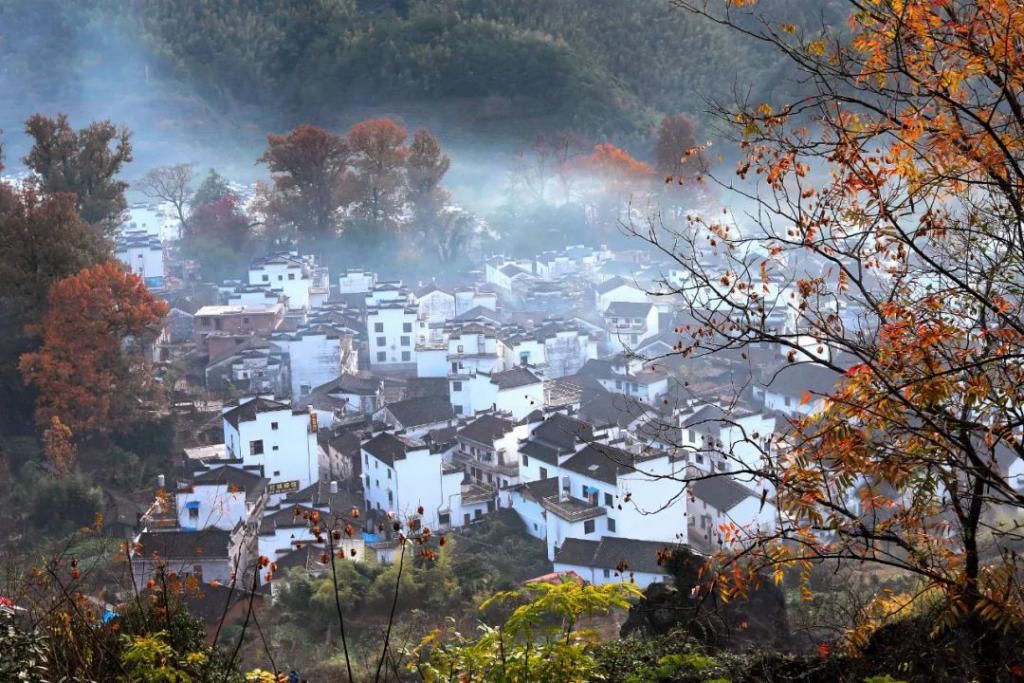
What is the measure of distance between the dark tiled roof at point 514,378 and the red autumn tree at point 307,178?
8.46m

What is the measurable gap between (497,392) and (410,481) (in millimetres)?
2291

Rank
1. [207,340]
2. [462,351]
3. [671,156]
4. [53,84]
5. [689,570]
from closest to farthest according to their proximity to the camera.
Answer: [689,570] → [462,351] → [207,340] → [671,156] → [53,84]

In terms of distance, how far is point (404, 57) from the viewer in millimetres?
25734

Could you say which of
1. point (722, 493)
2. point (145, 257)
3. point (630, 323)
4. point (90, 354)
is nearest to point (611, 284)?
point (630, 323)

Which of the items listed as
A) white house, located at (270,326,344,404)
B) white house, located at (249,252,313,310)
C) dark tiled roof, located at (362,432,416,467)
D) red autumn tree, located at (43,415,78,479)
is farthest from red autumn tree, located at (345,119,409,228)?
dark tiled roof, located at (362,432,416,467)

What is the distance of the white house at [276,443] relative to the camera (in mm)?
9359

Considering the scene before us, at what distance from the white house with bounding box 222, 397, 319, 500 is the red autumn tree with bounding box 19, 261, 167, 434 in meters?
1.51

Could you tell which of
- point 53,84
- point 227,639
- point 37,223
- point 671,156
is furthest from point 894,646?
point 53,84

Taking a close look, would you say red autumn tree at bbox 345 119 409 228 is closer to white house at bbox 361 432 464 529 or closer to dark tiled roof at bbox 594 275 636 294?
dark tiled roof at bbox 594 275 636 294

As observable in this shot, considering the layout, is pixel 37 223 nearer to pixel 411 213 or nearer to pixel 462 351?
pixel 462 351

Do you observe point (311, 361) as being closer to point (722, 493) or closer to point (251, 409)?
point (251, 409)

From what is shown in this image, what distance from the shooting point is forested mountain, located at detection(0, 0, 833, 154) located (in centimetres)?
2520

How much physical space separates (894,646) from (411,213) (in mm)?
18017

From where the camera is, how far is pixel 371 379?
1273 cm
